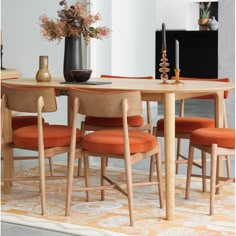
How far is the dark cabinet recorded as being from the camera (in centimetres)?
1073

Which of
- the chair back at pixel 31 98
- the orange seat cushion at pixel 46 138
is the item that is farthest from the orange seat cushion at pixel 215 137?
the chair back at pixel 31 98

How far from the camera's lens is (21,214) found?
3867 mm

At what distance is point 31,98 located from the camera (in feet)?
12.6

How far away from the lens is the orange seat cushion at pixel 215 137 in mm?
3803

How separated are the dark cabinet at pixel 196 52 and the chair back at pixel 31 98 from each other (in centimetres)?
719

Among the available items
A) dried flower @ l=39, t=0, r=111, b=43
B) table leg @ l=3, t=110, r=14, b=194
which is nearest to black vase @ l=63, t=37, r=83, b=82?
dried flower @ l=39, t=0, r=111, b=43

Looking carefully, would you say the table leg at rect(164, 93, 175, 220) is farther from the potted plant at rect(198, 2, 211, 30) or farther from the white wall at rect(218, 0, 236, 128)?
the potted plant at rect(198, 2, 211, 30)

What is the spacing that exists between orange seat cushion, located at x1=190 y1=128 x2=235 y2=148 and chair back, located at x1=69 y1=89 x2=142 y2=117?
0.55m

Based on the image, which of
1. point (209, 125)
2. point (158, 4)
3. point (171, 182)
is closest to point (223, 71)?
point (209, 125)

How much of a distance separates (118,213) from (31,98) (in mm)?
965

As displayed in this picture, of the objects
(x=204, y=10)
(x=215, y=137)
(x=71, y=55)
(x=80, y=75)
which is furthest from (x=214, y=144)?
(x=204, y=10)

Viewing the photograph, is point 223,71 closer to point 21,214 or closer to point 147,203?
point 147,203

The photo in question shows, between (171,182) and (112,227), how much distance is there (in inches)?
19.5

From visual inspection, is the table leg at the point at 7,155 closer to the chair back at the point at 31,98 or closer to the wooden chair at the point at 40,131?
the wooden chair at the point at 40,131
